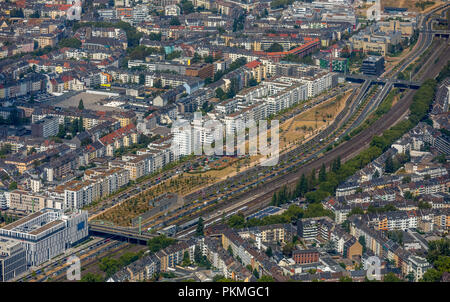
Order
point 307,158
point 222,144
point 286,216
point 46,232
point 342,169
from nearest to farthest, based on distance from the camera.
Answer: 1. point 46,232
2. point 286,216
3. point 342,169
4. point 307,158
5. point 222,144

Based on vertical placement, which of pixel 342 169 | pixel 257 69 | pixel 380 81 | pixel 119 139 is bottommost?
pixel 342 169

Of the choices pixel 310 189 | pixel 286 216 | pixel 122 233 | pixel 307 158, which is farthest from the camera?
pixel 307 158

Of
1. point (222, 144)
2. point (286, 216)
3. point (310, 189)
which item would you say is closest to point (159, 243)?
point (286, 216)

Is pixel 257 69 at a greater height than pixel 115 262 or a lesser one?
greater

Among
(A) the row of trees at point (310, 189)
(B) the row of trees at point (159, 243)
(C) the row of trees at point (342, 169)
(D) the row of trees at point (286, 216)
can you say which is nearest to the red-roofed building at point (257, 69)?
(C) the row of trees at point (342, 169)

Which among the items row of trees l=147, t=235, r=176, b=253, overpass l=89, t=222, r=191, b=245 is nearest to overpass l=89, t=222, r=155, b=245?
overpass l=89, t=222, r=191, b=245

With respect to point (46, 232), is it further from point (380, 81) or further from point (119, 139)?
point (380, 81)

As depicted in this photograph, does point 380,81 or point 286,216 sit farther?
point 380,81
